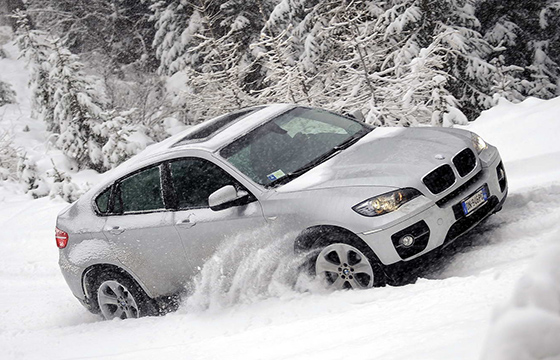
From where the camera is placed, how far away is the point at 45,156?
22.2 m

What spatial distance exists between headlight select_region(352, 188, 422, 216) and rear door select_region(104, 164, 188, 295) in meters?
1.93

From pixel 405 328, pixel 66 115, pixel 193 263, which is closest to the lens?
pixel 405 328

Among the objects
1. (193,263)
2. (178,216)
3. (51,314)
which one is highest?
(178,216)

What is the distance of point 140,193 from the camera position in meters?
5.99

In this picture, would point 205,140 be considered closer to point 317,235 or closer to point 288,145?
point 288,145

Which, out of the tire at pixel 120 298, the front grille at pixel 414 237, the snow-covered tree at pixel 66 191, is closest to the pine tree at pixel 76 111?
the snow-covered tree at pixel 66 191

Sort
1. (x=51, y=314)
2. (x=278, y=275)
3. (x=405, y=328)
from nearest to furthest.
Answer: (x=405, y=328) → (x=278, y=275) → (x=51, y=314)

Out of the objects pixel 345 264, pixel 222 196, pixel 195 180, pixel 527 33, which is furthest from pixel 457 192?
pixel 527 33

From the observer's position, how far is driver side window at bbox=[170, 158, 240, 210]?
541cm

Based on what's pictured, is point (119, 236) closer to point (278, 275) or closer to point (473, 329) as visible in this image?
point (278, 275)

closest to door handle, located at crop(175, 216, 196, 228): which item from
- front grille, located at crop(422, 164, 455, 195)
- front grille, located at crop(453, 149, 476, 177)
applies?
front grille, located at crop(422, 164, 455, 195)

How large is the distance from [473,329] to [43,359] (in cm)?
386

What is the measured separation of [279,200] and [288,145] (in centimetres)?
82

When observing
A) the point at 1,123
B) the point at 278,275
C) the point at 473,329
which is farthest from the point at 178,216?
the point at 1,123
